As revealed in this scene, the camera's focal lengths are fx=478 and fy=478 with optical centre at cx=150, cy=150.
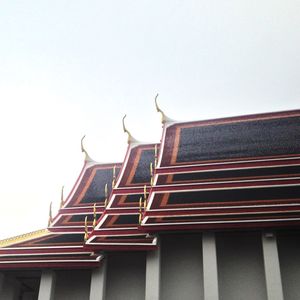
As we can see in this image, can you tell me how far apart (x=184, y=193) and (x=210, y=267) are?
209 centimetres

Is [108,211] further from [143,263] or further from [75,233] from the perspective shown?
[143,263]

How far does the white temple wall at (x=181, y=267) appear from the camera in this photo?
929cm

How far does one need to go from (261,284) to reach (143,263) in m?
2.38

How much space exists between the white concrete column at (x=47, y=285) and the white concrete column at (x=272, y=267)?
→ 4228 millimetres

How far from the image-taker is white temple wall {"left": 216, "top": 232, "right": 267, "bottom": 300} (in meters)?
9.02

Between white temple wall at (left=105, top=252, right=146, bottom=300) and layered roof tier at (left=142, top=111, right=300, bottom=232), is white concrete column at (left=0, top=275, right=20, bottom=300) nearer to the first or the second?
white temple wall at (left=105, top=252, right=146, bottom=300)

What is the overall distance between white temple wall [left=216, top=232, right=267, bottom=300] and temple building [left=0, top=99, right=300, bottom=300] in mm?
19

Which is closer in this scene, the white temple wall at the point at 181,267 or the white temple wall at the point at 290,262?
the white temple wall at the point at 290,262

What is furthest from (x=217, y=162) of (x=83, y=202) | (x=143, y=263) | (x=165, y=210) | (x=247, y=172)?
(x=83, y=202)

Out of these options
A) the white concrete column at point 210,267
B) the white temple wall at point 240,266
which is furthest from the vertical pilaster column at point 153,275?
the white temple wall at point 240,266

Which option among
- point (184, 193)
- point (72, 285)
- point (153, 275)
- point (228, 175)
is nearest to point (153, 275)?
point (153, 275)

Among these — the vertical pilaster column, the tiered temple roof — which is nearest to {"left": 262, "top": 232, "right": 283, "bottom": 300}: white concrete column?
the tiered temple roof

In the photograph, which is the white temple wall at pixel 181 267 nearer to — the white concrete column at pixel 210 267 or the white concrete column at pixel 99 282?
the white concrete column at pixel 210 267

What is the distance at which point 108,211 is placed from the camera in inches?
435
